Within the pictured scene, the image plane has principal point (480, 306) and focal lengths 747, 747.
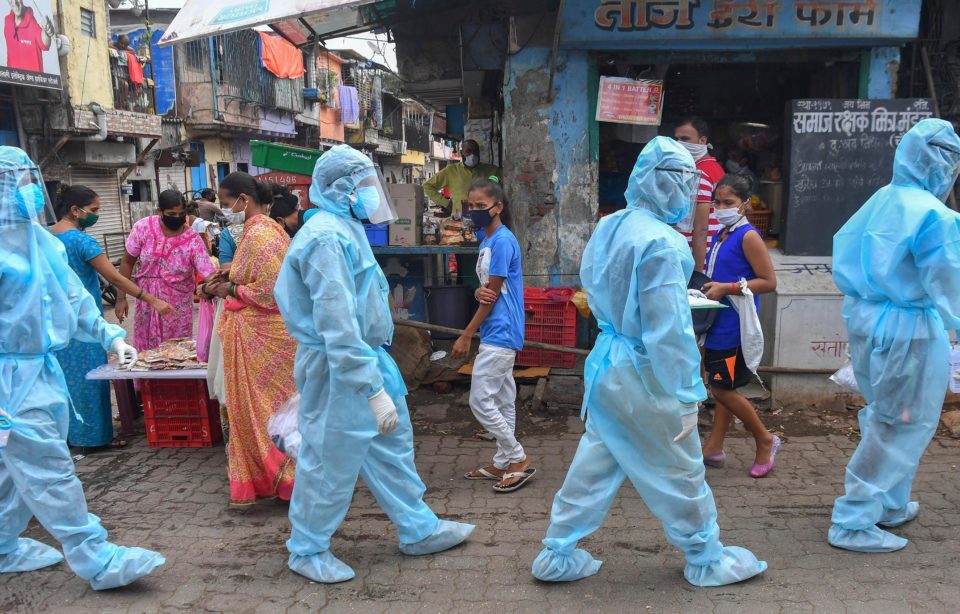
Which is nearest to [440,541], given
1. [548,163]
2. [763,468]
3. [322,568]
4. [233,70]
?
[322,568]

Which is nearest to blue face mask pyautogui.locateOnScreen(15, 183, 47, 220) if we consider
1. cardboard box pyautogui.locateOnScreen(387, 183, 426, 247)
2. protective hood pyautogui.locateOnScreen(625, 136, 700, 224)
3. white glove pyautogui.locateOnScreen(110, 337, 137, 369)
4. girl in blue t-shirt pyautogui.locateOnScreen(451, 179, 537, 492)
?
white glove pyautogui.locateOnScreen(110, 337, 137, 369)

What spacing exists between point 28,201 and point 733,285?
3609mm

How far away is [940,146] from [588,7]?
315 cm

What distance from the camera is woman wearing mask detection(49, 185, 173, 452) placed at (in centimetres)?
499

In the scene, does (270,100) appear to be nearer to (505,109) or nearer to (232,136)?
(232,136)

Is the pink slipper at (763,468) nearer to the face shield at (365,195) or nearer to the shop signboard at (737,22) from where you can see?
the face shield at (365,195)

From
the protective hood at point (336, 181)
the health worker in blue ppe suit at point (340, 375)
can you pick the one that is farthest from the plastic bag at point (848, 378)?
the protective hood at point (336, 181)

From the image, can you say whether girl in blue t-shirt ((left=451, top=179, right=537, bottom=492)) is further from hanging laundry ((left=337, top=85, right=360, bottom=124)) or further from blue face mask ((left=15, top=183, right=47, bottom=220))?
hanging laundry ((left=337, top=85, right=360, bottom=124))

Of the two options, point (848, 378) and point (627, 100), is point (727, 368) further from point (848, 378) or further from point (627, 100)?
point (627, 100)

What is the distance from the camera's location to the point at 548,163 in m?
6.19

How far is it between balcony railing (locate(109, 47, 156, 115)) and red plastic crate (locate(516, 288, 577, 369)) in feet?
51.0

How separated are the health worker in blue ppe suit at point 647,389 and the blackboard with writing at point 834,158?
3210 millimetres

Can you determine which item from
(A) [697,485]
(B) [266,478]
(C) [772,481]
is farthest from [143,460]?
(C) [772,481]

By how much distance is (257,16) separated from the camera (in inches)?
206
